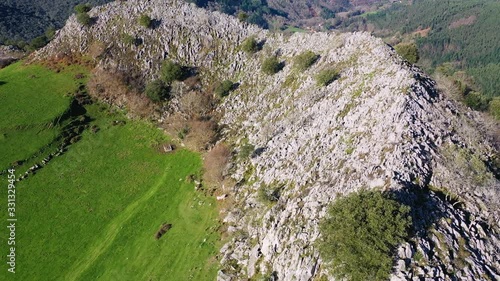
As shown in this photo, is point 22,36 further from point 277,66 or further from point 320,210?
point 320,210

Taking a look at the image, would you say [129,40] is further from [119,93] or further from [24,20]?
[24,20]

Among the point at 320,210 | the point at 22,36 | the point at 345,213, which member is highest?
the point at 345,213

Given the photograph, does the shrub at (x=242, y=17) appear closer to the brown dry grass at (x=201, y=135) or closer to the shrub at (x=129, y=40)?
the shrub at (x=129, y=40)

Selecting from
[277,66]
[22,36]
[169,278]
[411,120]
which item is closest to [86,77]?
[277,66]

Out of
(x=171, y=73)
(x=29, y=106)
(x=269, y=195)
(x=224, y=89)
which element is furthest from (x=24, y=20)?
(x=269, y=195)

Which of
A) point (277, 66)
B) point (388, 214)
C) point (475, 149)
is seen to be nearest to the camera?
point (388, 214)

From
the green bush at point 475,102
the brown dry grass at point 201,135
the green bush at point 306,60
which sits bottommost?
the brown dry grass at point 201,135

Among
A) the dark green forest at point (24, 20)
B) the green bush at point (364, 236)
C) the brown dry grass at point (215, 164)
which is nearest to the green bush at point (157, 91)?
→ the brown dry grass at point (215, 164)
